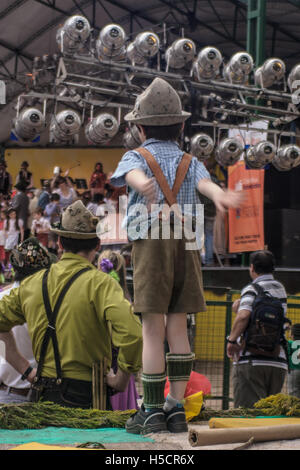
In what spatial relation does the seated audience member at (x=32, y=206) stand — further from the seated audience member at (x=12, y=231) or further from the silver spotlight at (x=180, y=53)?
the silver spotlight at (x=180, y=53)

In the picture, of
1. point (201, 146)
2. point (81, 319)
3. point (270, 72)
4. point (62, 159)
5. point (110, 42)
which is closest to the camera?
point (81, 319)

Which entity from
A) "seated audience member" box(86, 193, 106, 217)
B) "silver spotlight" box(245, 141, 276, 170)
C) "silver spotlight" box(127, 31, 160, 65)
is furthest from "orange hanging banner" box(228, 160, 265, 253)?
"silver spotlight" box(127, 31, 160, 65)

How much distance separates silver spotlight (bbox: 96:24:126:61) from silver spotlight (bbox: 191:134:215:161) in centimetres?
205

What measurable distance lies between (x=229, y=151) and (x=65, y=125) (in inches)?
117

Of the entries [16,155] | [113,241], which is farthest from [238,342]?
[16,155]

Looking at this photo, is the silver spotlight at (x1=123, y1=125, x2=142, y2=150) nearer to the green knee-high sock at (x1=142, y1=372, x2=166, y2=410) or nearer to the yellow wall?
the green knee-high sock at (x1=142, y1=372, x2=166, y2=410)

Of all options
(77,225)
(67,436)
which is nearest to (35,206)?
(77,225)

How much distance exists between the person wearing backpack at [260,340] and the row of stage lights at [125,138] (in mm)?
6459

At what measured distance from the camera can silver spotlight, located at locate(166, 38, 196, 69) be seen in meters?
11.2

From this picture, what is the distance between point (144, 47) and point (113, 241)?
3.13 m

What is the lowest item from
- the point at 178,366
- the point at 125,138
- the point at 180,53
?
the point at 178,366

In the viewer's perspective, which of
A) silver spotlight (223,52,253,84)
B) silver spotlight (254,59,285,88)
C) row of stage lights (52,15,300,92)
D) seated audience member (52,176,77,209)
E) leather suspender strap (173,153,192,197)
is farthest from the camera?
seated audience member (52,176,77,209)

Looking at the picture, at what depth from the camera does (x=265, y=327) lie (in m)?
4.94

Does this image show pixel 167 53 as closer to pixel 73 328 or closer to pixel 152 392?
pixel 73 328
